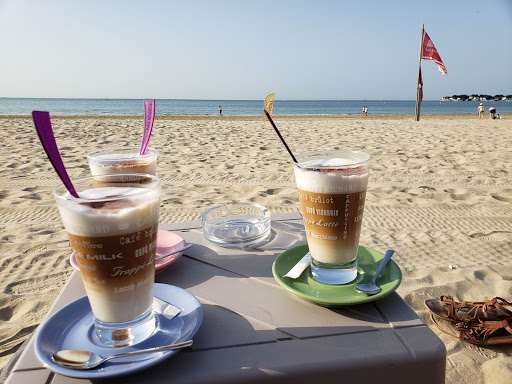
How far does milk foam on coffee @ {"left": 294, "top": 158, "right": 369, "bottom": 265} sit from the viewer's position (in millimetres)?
995

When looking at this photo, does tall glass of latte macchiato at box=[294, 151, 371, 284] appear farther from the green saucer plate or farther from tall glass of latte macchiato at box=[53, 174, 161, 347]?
tall glass of latte macchiato at box=[53, 174, 161, 347]

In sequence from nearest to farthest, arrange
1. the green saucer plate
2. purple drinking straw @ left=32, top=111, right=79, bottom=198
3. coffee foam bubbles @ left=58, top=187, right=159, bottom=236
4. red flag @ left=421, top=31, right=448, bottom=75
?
purple drinking straw @ left=32, top=111, right=79, bottom=198 < coffee foam bubbles @ left=58, top=187, right=159, bottom=236 < the green saucer plate < red flag @ left=421, top=31, right=448, bottom=75

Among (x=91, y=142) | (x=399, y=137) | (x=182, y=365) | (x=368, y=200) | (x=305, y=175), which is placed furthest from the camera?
(x=399, y=137)

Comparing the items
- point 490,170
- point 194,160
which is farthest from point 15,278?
point 490,170

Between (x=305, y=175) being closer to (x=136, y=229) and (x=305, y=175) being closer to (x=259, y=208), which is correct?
(x=136, y=229)

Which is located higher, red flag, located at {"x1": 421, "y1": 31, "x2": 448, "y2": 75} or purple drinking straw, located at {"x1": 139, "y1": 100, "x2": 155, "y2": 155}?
red flag, located at {"x1": 421, "y1": 31, "x2": 448, "y2": 75}

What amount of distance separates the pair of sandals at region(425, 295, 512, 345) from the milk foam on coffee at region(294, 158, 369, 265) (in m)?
1.25

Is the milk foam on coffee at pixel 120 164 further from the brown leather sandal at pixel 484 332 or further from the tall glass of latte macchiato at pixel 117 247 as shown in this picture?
the brown leather sandal at pixel 484 332

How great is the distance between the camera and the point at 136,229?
0.79 meters

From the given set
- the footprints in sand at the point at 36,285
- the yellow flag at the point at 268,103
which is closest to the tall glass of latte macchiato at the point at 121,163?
the yellow flag at the point at 268,103

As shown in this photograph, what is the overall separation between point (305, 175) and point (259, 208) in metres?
0.71

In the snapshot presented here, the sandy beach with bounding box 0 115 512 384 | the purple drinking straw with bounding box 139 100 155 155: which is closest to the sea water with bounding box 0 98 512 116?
the sandy beach with bounding box 0 115 512 384

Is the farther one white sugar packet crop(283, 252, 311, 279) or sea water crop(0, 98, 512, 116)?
sea water crop(0, 98, 512, 116)

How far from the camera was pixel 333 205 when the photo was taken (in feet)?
3.33
